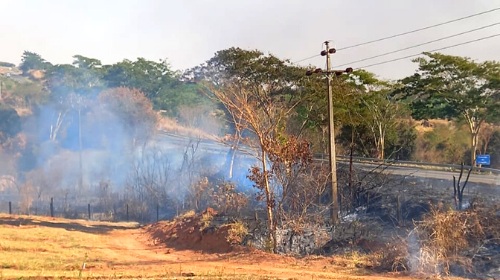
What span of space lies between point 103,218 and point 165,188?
487 centimetres

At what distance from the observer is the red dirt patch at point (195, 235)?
20.4 meters

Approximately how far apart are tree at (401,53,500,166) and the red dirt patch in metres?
19.3

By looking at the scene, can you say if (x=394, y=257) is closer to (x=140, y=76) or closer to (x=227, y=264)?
(x=227, y=264)

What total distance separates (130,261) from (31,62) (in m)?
86.5

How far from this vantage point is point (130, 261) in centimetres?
1772

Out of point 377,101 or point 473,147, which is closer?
point 473,147

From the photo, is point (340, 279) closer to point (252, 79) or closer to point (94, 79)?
point (252, 79)

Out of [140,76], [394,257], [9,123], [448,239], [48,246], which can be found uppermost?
[140,76]

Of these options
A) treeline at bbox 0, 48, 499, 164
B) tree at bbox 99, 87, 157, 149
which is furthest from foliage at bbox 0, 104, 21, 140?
tree at bbox 99, 87, 157, 149

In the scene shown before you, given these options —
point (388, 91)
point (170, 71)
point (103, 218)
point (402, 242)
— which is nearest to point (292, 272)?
point (402, 242)

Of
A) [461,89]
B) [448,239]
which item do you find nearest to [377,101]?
[461,89]

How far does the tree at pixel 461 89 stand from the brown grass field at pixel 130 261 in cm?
2099

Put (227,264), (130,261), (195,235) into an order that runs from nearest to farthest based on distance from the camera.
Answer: (227,264) < (130,261) < (195,235)

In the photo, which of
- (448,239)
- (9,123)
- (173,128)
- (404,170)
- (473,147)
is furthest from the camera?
(173,128)
